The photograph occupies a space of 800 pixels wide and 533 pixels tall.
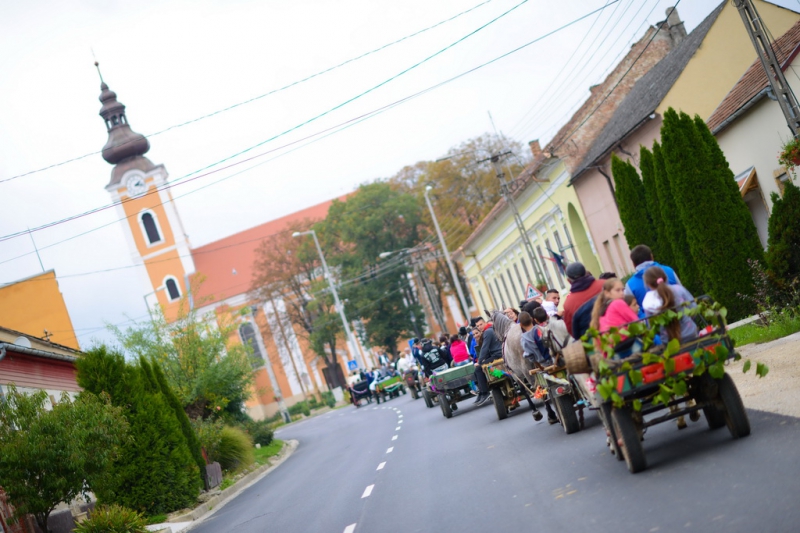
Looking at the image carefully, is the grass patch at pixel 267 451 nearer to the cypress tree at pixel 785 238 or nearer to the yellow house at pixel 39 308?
the yellow house at pixel 39 308

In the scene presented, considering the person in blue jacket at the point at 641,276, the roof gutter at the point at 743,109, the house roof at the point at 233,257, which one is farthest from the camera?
the house roof at the point at 233,257

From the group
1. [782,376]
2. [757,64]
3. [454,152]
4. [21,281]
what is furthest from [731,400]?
[454,152]

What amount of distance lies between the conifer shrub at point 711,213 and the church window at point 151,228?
68.7m

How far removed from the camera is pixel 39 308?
145ft

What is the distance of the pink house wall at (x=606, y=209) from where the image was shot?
113ft

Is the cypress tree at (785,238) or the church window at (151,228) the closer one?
the cypress tree at (785,238)

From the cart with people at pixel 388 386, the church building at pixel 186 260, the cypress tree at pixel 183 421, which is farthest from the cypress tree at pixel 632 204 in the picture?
the church building at pixel 186 260

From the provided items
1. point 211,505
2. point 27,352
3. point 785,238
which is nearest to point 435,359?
point 211,505

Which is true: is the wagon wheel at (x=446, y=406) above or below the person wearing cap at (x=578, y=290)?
below

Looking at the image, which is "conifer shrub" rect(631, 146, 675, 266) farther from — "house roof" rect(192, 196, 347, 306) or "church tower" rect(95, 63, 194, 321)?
"house roof" rect(192, 196, 347, 306)

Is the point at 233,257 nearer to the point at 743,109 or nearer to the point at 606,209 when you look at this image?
the point at 606,209

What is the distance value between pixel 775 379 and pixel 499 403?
7350 mm

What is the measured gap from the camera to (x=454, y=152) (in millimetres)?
65562

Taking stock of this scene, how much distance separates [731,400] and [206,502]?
14.7 metres
